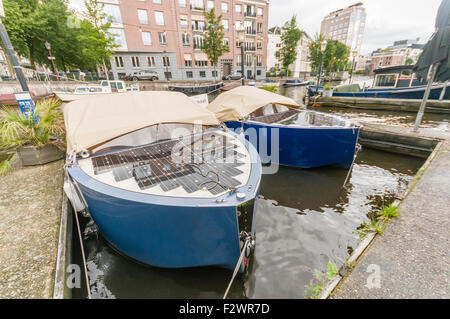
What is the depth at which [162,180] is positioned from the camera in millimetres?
2939

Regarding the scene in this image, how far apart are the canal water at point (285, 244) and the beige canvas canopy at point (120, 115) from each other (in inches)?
74.1

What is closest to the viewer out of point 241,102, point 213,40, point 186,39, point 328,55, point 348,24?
point 241,102

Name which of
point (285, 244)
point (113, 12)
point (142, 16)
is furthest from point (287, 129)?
point (113, 12)

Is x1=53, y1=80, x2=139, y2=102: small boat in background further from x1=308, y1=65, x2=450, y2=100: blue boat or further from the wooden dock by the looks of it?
x1=308, y1=65, x2=450, y2=100: blue boat

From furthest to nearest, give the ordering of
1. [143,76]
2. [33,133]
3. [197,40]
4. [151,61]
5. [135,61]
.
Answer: [197,40] < [151,61] < [135,61] < [143,76] < [33,133]

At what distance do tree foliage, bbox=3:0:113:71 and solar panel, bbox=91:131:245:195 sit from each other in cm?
2379

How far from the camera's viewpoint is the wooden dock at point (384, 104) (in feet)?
39.7

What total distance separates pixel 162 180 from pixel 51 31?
33138mm

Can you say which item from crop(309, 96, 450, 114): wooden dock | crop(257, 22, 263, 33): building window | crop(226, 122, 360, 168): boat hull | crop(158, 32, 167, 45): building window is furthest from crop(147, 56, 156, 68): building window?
crop(226, 122, 360, 168): boat hull

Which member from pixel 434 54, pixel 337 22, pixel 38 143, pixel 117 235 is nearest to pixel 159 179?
pixel 117 235

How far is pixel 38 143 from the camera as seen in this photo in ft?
18.0

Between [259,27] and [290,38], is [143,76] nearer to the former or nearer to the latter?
[259,27]

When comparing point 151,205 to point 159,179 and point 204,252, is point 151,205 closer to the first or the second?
point 159,179

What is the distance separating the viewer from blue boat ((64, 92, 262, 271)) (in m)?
2.48
